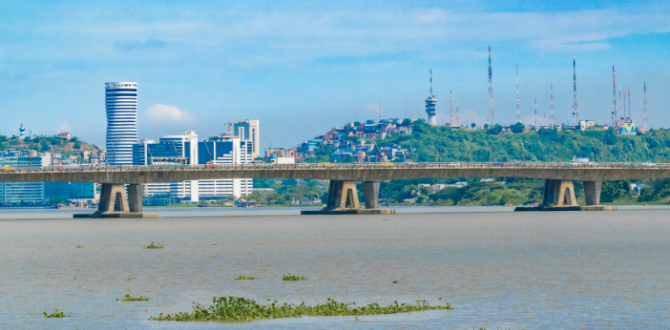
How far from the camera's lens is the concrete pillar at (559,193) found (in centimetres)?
19188

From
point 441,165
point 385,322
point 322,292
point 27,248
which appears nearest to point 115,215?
point 441,165

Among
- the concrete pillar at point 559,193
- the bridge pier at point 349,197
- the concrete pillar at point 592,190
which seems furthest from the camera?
the concrete pillar at point 592,190

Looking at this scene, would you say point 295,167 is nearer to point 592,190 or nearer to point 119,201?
point 119,201

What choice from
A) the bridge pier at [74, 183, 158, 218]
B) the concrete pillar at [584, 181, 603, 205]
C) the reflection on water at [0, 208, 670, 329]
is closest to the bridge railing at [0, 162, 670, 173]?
the bridge pier at [74, 183, 158, 218]

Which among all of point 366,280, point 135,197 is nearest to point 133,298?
point 366,280

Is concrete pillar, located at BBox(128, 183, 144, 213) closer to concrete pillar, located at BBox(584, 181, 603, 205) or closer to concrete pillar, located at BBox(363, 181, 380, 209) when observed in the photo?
concrete pillar, located at BBox(363, 181, 380, 209)

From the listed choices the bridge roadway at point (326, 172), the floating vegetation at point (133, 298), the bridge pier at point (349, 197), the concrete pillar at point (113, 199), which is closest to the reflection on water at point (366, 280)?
the floating vegetation at point (133, 298)

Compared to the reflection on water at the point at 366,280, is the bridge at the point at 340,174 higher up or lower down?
higher up

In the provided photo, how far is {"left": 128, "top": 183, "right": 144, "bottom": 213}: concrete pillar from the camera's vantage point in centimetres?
16825

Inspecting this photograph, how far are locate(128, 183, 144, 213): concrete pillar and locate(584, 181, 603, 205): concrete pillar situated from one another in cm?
8907

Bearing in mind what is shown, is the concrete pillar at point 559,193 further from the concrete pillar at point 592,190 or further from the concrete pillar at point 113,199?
the concrete pillar at point 113,199

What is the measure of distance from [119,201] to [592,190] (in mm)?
94647

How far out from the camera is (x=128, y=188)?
16875 centimetres

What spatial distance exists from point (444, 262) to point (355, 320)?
28277mm
